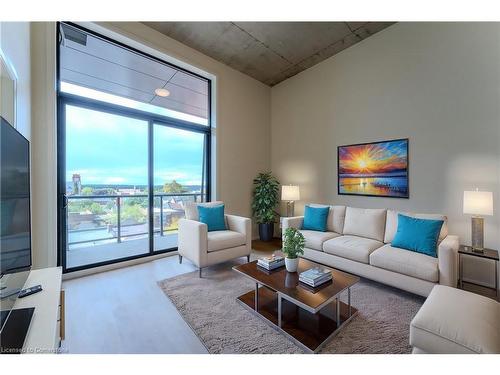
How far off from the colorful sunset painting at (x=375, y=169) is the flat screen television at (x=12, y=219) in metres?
3.73

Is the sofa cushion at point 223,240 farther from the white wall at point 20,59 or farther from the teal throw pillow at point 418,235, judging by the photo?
the white wall at point 20,59

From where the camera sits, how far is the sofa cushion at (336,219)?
10.6ft

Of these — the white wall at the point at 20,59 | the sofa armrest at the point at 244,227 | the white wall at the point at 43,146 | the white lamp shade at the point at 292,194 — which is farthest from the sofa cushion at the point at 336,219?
the white wall at the point at 20,59

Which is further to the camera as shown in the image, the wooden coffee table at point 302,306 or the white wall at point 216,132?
the white wall at point 216,132

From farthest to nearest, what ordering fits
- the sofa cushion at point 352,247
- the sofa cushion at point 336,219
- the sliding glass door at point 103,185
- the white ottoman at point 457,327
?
the sofa cushion at point 336,219 < the sliding glass door at point 103,185 < the sofa cushion at point 352,247 < the white ottoman at point 457,327

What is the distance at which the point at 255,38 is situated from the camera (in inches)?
132

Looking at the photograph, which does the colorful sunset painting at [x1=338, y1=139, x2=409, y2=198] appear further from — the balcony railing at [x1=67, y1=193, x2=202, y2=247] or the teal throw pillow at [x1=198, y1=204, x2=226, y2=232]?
the balcony railing at [x1=67, y1=193, x2=202, y2=247]

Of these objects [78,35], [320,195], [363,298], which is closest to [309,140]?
[320,195]

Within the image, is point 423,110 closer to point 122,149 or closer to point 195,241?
point 195,241

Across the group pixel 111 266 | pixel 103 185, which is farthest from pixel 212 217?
pixel 103 185

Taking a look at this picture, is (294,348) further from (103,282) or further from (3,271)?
(103,282)

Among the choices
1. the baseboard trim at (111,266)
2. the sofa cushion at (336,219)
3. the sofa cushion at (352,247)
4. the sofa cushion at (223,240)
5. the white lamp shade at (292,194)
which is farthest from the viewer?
the white lamp shade at (292,194)

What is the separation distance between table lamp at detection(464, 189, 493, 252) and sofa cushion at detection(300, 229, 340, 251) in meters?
1.39

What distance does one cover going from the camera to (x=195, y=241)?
8.83ft
